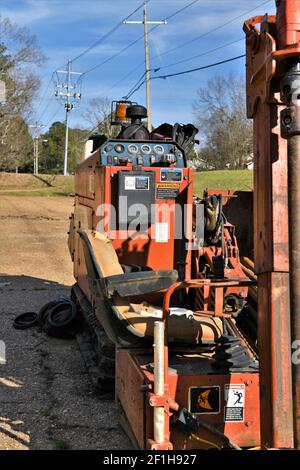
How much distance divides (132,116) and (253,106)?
4.99 metres

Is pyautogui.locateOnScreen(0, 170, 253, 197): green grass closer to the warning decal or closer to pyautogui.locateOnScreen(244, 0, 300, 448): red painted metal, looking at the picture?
the warning decal

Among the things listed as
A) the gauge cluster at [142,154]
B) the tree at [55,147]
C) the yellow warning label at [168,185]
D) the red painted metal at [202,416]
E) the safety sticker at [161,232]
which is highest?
the tree at [55,147]

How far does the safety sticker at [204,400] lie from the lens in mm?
3689

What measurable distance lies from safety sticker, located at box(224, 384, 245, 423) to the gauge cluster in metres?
3.46

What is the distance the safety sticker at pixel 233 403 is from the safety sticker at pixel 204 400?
0.20 ft

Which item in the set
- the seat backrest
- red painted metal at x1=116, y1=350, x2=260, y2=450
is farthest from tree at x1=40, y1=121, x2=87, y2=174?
red painted metal at x1=116, y1=350, x2=260, y2=450

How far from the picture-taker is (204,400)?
12.1 ft

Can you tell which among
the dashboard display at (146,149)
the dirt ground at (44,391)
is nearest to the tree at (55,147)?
the dirt ground at (44,391)

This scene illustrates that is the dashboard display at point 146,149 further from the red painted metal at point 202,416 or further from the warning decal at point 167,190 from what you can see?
the red painted metal at point 202,416

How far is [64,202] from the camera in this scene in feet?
95.9

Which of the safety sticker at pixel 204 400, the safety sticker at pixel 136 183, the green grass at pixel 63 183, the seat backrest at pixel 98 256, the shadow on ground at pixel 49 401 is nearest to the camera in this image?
the safety sticker at pixel 204 400

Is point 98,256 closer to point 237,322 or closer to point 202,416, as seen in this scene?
point 202,416

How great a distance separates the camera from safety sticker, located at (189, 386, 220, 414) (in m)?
3.69

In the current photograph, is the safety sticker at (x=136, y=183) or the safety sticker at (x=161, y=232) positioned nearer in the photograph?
the safety sticker at (x=136, y=183)
